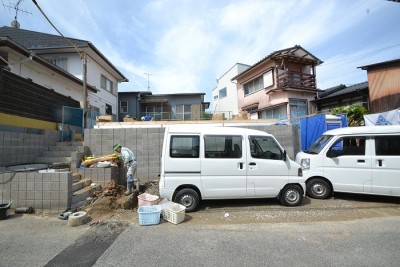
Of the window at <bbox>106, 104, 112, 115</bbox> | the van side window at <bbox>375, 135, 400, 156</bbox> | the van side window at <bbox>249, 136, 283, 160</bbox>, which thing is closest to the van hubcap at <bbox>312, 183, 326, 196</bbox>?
the van side window at <bbox>375, 135, 400, 156</bbox>

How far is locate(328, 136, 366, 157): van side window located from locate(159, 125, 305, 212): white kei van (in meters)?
1.70

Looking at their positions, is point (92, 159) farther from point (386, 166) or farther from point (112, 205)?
point (386, 166)

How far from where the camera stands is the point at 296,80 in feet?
61.0

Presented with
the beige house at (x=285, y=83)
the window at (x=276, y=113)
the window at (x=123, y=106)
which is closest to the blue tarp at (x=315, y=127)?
the beige house at (x=285, y=83)

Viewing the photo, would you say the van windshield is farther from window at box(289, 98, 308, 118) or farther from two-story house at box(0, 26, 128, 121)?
window at box(289, 98, 308, 118)

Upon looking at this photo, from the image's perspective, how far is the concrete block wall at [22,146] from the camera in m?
6.29

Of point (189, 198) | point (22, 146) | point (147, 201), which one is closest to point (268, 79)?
point (189, 198)

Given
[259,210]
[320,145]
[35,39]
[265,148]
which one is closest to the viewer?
[259,210]

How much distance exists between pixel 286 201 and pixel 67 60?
15791 mm

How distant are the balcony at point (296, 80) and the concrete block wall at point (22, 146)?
15967 mm

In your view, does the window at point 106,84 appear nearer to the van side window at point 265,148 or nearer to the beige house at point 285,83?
the beige house at point 285,83

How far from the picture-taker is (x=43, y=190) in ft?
16.7

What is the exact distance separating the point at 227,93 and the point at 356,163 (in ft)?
71.4

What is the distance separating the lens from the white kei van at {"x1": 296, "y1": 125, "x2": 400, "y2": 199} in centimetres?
603
